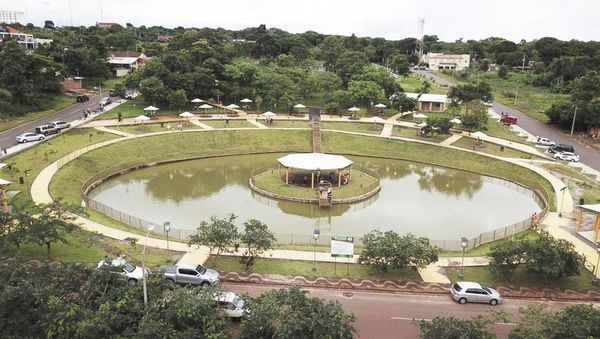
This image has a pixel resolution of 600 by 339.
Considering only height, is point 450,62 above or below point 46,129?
above

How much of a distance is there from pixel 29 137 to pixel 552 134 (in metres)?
72.1

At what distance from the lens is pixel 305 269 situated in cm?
2892

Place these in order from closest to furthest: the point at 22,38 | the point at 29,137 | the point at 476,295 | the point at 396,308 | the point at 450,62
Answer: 1. the point at 396,308
2. the point at 476,295
3. the point at 29,137
4. the point at 22,38
5. the point at 450,62

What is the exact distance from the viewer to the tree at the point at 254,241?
28.0m

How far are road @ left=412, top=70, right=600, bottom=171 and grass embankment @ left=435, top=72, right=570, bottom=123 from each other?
171 cm

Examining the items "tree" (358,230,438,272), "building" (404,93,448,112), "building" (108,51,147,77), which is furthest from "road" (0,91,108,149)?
"building" (404,93,448,112)

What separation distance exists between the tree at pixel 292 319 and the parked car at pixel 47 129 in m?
47.8

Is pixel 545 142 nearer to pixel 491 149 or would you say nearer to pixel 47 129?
pixel 491 149

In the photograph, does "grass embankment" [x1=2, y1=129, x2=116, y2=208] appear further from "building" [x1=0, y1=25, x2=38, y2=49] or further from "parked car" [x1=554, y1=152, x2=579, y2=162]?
"building" [x1=0, y1=25, x2=38, y2=49]

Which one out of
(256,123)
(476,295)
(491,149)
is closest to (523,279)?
(476,295)

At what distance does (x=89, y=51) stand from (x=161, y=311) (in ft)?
281

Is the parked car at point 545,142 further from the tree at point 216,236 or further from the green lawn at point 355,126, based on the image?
the tree at point 216,236

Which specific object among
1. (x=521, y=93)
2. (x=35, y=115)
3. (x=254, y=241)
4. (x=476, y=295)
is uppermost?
(x=521, y=93)

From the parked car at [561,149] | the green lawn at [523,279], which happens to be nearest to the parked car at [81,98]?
the green lawn at [523,279]
